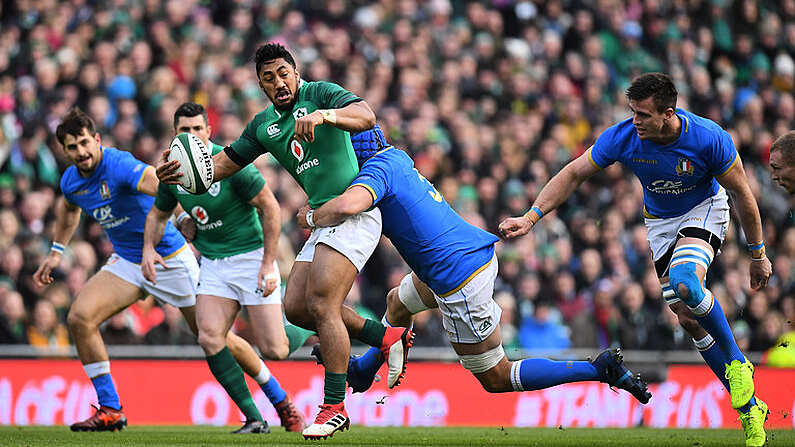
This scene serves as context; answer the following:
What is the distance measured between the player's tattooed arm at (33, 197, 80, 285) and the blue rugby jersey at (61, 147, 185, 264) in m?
0.22

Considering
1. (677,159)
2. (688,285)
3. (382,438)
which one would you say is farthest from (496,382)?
(677,159)

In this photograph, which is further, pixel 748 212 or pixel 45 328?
pixel 45 328

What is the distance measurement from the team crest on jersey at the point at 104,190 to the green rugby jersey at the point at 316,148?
224 cm

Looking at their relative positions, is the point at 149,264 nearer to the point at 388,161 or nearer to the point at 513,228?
the point at 388,161

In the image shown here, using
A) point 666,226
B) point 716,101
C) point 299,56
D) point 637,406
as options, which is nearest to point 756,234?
point 666,226

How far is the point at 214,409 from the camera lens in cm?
1143

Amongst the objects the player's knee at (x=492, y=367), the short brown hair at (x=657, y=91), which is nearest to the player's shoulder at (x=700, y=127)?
the short brown hair at (x=657, y=91)

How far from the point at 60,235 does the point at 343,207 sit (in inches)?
159

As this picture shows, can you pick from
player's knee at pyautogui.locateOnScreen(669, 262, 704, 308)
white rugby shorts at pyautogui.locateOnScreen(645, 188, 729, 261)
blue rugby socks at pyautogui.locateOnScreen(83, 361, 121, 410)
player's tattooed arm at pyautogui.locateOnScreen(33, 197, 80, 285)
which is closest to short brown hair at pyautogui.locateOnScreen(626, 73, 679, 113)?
white rugby shorts at pyautogui.locateOnScreen(645, 188, 729, 261)

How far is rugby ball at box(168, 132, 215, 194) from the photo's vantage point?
7.57 m

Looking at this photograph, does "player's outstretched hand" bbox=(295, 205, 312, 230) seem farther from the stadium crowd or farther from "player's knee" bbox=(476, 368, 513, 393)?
the stadium crowd

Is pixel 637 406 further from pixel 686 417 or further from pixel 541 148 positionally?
pixel 541 148

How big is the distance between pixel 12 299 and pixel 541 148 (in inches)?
305

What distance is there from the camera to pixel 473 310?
7289mm
